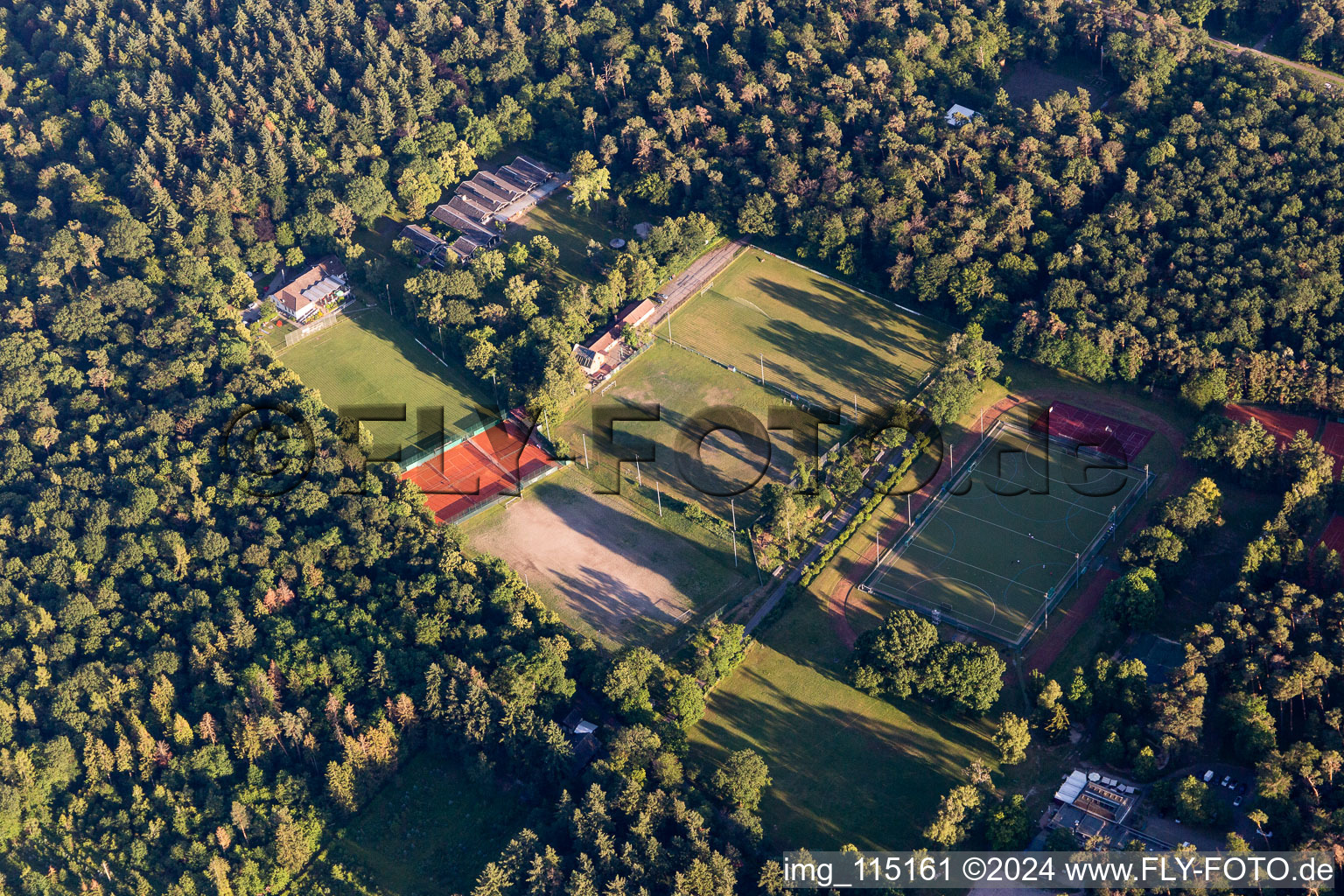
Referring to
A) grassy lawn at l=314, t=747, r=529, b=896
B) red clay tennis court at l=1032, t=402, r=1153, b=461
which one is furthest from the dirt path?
grassy lawn at l=314, t=747, r=529, b=896

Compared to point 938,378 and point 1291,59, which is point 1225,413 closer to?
point 938,378

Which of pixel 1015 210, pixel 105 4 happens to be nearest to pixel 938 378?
pixel 1015 210

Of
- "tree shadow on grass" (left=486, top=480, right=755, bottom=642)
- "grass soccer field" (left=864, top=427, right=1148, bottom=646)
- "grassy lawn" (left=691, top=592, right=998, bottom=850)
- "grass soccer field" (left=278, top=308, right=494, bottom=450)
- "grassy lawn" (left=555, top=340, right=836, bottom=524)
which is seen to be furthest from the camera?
"grass soccer field" (left=278, top=308, right=494, bottom=450)

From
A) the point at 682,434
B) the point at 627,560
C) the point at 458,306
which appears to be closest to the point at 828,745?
the point at 627,560

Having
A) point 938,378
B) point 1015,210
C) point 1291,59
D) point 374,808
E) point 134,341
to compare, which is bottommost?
point 374,808

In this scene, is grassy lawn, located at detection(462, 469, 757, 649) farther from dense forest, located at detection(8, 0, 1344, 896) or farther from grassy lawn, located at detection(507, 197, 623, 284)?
grassy lawn, located at detection(507, 197, 623, 284)

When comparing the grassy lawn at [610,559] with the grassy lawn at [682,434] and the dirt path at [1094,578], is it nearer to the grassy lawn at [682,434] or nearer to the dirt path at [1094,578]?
the grassy lawn at [682,434]

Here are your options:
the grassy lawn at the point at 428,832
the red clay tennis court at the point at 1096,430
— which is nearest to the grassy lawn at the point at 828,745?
the grassy lawn at the point at 428,832

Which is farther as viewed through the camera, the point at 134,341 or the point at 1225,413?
the point at 134,341
